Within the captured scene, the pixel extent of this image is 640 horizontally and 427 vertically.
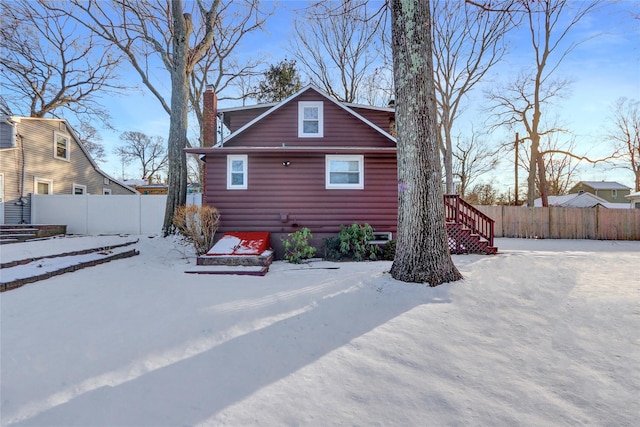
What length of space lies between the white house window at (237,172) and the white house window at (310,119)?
223 centimetres

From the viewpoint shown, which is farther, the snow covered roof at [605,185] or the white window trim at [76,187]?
the snow covered roof at [605,185]

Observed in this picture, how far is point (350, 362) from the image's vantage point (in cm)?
253

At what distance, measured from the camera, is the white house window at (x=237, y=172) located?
29.3 feet

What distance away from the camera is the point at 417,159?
4742 millimetres

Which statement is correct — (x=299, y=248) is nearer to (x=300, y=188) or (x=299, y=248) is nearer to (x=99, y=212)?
(x=300, y=188)

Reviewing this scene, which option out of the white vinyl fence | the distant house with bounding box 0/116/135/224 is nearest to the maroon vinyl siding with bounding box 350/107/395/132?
the white vinyl fence

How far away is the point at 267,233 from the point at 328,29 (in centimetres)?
1523

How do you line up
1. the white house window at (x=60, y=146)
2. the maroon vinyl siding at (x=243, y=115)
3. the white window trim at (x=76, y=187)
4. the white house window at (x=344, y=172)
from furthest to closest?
1. the white window trim at (x=76, y=187)
2. the white house window at (x=60, y=146)
3. the maroon vinyl siding at (x=243, y=115)
4. the white house window at (x=344, y=172)

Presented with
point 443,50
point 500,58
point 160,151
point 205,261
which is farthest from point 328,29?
point 160,151

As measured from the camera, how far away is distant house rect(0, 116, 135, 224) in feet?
40.4

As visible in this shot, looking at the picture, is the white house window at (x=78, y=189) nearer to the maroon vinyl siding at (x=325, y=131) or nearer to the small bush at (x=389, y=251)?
the maroon vinyl siding at (x=325, y=131)

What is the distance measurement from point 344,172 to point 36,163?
14513 millimetres

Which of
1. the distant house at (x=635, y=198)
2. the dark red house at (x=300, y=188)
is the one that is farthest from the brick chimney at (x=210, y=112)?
the distant house at (x=635, y=198)

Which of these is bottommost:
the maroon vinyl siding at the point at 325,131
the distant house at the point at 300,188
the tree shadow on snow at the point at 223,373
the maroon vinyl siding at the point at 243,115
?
the tree shadow on snow at the point at 223,373
